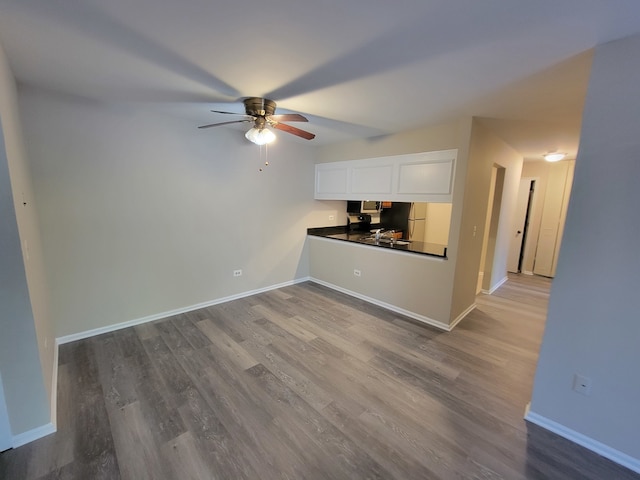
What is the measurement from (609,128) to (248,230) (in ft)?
12.1

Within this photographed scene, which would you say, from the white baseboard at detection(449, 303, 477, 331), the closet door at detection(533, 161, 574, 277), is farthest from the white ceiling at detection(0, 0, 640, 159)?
the closet door at detection(533, 161, 574, 277)

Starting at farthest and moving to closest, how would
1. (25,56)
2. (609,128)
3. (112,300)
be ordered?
1. (112,300)
2. (25,56)
3. (609,128)

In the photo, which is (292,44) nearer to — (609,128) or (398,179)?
(609,128)

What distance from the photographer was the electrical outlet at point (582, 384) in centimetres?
168

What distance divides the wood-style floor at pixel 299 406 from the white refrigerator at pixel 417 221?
95.3 inches

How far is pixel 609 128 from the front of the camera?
151 cm

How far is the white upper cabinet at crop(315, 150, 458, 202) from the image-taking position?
3.07 metres

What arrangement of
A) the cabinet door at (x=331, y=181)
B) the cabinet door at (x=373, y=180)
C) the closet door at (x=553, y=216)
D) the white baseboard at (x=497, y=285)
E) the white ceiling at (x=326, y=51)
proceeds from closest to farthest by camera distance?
the white ceiling at (x=326, y=51) < the cabinet door at (x=373, y=180) < the cabinet door at (x=331, y=181) < the white baseboard at (x=497, y=285) < the closet door at (x=553, y=216)

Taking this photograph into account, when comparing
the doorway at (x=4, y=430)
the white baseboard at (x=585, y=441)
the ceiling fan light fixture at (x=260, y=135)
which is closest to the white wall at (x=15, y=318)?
the doorway at (x=4, y=430)

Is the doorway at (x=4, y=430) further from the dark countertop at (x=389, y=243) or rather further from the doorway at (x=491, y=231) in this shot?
the doorway at (x=491, y=231)

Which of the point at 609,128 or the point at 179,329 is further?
the point at 179,329

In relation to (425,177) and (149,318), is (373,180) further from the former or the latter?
(149,318)

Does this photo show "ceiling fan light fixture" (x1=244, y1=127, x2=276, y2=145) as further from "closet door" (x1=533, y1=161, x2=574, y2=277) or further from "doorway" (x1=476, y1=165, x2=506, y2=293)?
"closet door" (x1=533, y1=161, x2=574, y2=277)

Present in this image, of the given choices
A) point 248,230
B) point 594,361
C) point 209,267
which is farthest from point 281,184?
point 594,361
